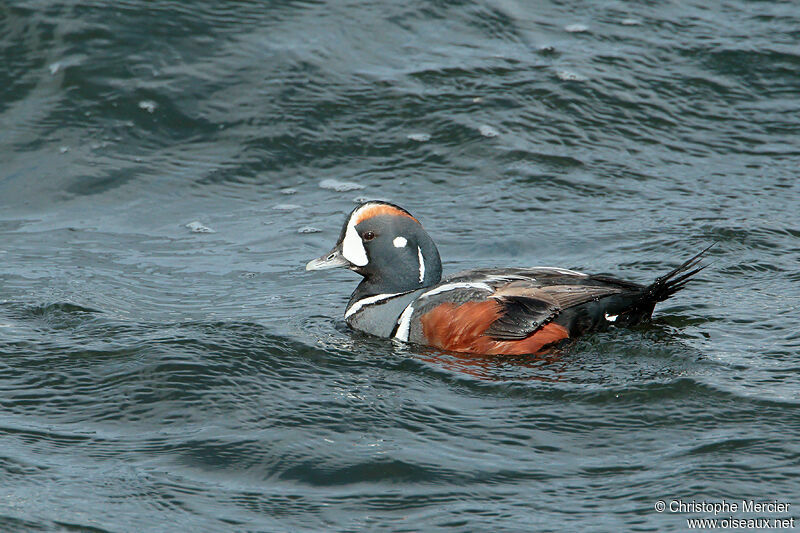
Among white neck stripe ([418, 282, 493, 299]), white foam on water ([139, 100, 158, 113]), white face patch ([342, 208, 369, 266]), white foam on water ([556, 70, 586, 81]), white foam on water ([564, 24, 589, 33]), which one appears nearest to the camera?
white neck stripe ([418, 282, 493, 299])

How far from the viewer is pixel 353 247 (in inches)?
311

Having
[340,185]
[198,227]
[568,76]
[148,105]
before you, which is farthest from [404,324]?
[568,76]

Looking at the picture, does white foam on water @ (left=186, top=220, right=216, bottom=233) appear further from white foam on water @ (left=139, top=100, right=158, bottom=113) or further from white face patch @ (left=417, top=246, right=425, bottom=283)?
white face patch @ (left=417, top=246, right=425, bottom=283)

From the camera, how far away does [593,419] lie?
237 inches

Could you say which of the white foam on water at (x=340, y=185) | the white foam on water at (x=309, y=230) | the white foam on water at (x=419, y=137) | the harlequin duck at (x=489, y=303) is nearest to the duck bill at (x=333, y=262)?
the harlequin duck at (x=489, y=303)

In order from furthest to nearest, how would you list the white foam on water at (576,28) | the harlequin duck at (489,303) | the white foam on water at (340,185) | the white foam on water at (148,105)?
the white foam on water at (576,28) < the white foam on water at (148,105) < the white foam on water at (340,185) < the harlequin duck at (489,303)

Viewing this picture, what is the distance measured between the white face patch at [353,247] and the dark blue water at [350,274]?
495mm

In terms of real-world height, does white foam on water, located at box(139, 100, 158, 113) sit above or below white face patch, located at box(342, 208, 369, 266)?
above

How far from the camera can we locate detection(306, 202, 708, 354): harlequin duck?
7.08m

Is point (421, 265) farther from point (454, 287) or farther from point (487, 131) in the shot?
A: point (487, 131)

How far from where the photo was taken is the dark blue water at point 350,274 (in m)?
5.42

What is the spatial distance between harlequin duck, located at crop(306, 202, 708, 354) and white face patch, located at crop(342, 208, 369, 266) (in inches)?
2.6

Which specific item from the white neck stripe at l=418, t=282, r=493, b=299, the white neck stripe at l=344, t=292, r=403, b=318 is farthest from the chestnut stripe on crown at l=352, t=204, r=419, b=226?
the white neck stripe at l=418, t=282, r=493, b=299

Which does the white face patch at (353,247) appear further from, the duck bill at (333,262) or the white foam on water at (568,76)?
the white foam on water at (568,76)
